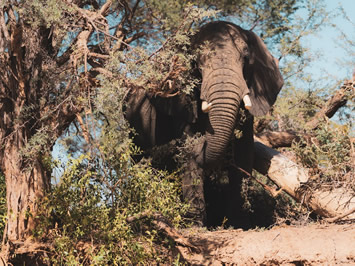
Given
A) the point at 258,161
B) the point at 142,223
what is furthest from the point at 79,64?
the point at 258,161

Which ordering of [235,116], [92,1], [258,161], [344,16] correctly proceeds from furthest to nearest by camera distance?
1. [344,16]
2. [258,161]
3. [92,1]
4. [235,116]

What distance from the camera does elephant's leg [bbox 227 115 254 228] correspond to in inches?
335

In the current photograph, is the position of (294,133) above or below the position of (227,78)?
below

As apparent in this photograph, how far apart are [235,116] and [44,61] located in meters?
2.43

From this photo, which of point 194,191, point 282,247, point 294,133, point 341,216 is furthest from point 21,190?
point 294,133

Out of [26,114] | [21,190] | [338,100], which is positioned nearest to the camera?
[21,190]

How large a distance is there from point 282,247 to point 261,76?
352 cm

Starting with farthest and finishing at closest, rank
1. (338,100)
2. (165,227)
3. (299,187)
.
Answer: (338,100) < (299,187) < (165,227)

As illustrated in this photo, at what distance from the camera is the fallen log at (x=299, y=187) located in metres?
7.03

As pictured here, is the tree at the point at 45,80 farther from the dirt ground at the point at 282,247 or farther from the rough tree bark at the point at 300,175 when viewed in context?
the rough tree bark at the point at 300,175

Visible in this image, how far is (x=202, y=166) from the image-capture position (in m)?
8.10

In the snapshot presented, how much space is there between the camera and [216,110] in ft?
25.0

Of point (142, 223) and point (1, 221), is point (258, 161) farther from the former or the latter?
point (1, 221)

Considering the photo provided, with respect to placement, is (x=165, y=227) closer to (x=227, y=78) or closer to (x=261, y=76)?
(x=227, y=78)
